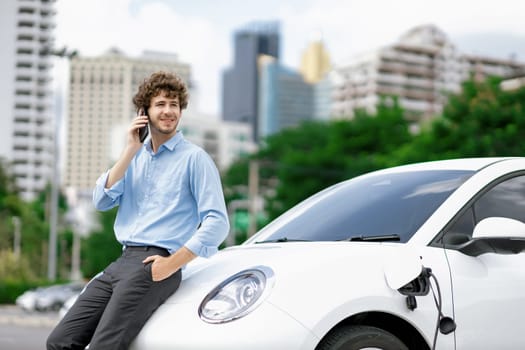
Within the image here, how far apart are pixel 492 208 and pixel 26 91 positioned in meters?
144

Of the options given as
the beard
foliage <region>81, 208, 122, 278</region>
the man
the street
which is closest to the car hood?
the man

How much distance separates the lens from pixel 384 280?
145 inches

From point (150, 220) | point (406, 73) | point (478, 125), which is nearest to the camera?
point (150, 220)

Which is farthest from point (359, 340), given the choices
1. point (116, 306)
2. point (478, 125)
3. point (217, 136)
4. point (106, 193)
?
point (217, 136)

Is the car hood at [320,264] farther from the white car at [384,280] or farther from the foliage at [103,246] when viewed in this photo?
the foliage at [103,246]

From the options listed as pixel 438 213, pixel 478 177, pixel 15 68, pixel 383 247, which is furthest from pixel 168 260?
pixel 15 68

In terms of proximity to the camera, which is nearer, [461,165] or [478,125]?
[461,165]

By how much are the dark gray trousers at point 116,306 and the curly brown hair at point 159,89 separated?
0.71 metres

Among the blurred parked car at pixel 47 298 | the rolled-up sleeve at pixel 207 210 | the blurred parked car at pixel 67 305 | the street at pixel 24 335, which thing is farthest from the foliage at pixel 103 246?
the rolled-up sleeve at pixel 207 210

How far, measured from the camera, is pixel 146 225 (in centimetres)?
398

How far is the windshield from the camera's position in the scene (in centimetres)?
414

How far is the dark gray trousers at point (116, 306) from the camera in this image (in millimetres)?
3676

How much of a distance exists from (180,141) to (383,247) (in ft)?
3.48

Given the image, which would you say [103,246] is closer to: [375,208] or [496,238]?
[375,208]
